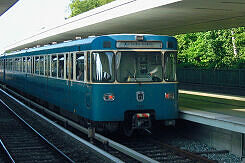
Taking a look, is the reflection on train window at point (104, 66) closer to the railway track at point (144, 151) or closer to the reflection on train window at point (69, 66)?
the railway track at point (144, 151)

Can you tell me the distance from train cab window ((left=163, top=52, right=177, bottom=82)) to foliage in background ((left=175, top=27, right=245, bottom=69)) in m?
20.5

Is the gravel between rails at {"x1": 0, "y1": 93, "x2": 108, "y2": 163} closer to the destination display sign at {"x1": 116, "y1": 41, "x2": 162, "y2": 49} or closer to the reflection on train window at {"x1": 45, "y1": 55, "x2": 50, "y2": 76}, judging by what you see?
the reflection on train window at {"x1": 45, "y1": 55, "x2": 50, "y2": 76}

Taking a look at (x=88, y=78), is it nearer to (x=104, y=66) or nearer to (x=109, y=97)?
(x=104, y=66)

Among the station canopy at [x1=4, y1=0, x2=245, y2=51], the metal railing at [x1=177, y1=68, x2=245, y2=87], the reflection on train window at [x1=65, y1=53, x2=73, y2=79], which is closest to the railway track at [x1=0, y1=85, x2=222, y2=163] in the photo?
the reflection on train window at [x1=65, y1=53, x2=73, y2=79]

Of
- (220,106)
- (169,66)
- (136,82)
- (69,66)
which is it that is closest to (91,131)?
(136,82)

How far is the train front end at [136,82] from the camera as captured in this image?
11.6m

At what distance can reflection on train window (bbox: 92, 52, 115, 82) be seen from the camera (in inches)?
456

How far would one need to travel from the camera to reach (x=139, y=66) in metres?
11.9

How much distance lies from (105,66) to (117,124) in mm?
1666

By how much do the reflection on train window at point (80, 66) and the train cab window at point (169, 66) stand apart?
236 cm

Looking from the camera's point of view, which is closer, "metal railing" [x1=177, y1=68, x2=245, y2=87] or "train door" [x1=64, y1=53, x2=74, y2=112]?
"train door" [x1=64, y1=53, x2=74, y2=112]

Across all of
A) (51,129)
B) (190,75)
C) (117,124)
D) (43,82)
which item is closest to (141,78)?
(117,124)

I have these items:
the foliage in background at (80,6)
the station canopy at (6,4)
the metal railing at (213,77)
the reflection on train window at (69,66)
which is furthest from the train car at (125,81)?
the foliage in background at (80,6)

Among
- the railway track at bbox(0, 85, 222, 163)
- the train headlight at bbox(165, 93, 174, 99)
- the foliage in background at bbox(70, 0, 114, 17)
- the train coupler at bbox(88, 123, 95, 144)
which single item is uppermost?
the foliage in background at bbox(70, 0, 114, 17)
